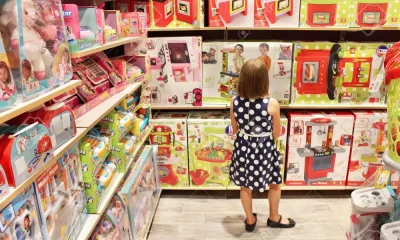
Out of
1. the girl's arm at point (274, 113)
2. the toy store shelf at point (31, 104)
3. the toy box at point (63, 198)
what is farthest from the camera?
the girl's arm at point (274, 113)

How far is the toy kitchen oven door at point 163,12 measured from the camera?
254 cm

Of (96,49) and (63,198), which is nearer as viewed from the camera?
(63,198)

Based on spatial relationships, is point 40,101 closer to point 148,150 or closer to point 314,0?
point 148,150

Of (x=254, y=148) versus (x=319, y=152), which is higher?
(x=254, y=148)

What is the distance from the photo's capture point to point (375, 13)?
2.50m

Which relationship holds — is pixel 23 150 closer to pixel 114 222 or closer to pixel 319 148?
pixel 114 222

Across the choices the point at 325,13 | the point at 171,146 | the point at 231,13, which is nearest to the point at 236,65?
the point at 231,13

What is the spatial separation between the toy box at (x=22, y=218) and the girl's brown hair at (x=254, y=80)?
1.38 metres

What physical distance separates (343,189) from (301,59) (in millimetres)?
1189

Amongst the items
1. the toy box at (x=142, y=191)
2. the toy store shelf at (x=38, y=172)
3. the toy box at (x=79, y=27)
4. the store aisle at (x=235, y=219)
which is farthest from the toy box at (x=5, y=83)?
the store aisle at (x=235, y=219)

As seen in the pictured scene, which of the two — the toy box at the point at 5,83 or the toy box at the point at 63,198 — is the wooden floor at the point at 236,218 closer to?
the toy box at the point at 63,198

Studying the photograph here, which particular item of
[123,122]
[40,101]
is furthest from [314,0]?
[40,101]

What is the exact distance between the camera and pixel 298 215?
8.98ft

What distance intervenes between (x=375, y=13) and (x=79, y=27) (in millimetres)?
2077
